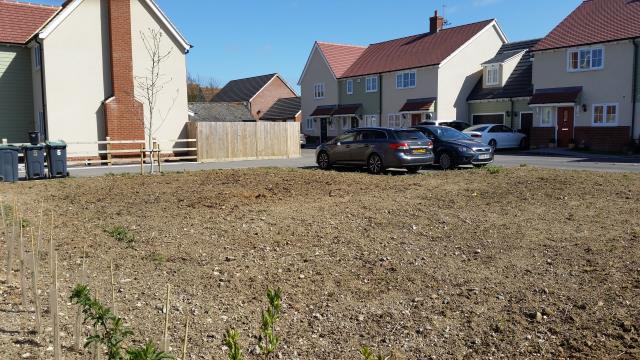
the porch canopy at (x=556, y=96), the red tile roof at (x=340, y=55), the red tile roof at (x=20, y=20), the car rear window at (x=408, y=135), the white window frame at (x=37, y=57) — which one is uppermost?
the red tile roof at (x=340, y=55)

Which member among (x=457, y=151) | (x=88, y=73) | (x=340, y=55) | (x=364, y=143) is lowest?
(x=457, y=151)

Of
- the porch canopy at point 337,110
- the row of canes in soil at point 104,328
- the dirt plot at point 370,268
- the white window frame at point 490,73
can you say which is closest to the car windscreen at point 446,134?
the dirt plot at point 370,268

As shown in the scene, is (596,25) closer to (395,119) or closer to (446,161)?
(395,119)

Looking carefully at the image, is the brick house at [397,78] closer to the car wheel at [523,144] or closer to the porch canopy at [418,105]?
the porch canopy at [418,105]

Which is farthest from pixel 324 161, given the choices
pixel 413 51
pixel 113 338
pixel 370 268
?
pixel 413 51

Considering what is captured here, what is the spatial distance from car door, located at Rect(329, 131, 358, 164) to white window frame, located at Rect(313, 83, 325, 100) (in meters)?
33.0

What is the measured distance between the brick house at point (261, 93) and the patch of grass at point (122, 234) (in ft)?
180

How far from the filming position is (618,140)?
97.1 ft

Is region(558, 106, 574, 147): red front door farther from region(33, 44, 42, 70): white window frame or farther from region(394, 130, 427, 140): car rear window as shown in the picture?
region(33, 44, 42, 70): white window frame

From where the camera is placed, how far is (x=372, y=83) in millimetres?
45500

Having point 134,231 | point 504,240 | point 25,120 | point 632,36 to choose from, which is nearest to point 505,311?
point 504,240

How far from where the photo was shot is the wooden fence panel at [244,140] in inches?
1035

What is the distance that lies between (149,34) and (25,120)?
7333 mm

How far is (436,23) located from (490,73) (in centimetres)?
792
